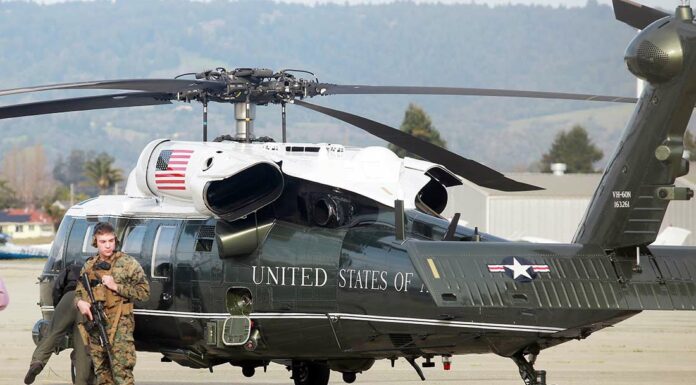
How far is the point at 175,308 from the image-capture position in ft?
41.9

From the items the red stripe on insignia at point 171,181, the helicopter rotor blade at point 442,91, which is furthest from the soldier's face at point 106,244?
the helicopter rotor blade at point 442,91

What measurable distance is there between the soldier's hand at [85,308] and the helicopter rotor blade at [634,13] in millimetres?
5389

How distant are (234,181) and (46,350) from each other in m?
2.74

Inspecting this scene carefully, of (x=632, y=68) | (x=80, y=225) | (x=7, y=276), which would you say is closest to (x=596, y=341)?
(x=80, y=225)

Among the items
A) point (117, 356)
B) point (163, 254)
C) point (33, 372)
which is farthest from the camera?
point (163, 254)

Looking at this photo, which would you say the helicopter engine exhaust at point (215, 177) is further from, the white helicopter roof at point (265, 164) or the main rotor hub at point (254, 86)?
the main rotor hub at point (254, 86)

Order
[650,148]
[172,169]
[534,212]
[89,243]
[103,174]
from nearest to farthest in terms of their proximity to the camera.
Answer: [650,148] < [172,169] < [89,243] < [534,212] < [103,174]

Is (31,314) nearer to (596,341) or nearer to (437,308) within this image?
(596,341)

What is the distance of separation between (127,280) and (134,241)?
5.01ft

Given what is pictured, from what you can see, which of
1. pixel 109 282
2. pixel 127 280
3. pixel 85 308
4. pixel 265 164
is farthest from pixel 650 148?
pixel 85 308

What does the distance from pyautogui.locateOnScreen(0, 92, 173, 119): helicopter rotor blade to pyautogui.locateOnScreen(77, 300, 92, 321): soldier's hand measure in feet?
6.16

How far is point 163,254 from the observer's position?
12961 millimetres

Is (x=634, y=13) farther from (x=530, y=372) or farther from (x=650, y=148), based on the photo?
(x=530, y=372)

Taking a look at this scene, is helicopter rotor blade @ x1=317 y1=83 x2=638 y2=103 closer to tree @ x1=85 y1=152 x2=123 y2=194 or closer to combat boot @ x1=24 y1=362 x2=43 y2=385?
combat boot @ x1=24 y1=362 x2=43 y2=385
